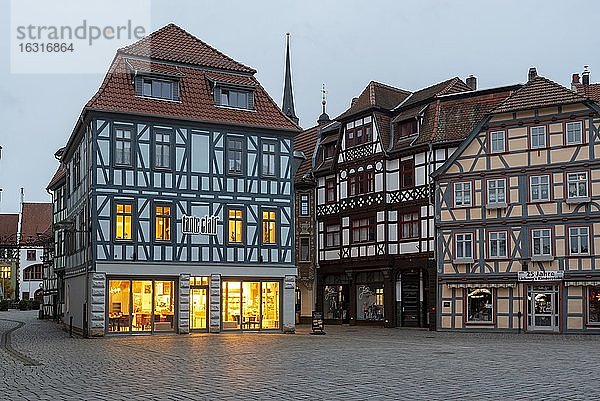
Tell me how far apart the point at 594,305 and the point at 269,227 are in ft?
46.6

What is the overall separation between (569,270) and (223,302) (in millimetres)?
14847

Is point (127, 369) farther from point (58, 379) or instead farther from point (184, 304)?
point (184, 304)

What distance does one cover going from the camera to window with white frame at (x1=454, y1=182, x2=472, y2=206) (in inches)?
1645

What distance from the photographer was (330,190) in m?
50.2

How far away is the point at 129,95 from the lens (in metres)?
35.7

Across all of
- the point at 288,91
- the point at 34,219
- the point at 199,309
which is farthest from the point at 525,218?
the point at 34,219

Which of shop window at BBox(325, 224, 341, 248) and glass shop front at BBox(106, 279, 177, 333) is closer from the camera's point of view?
glass shop front at BBox(106, 279, 177, 333)

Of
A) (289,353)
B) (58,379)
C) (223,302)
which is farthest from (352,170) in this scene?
(58,379)

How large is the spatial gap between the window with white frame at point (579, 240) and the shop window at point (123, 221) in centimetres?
1866

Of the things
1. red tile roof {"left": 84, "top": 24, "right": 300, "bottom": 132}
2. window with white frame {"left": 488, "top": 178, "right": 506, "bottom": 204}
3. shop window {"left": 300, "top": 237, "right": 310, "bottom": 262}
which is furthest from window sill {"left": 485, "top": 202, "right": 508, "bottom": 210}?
shop window {"left": 300, "top": 237, "right": 310, "bottom": 262}

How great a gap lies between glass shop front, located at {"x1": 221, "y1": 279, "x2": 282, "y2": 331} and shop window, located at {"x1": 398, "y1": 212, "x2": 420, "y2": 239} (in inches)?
356

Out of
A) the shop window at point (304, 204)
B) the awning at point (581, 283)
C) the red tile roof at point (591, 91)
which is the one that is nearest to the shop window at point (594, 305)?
the awning at point (581, 283)

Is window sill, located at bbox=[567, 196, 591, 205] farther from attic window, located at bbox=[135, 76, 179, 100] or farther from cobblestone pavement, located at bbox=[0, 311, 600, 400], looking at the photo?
attic window, located at bbox=[135, 76, 179, 100]

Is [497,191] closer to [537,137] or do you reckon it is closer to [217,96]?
[537,137]
